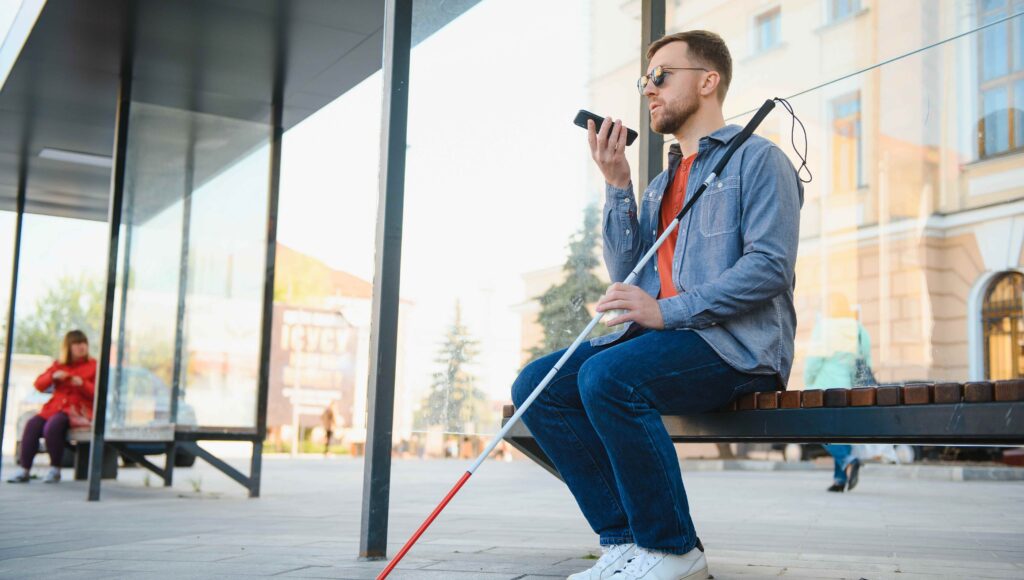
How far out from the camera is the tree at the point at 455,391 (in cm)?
532

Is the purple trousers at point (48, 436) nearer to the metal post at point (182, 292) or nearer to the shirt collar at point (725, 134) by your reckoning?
the metal post at point (182, 292)

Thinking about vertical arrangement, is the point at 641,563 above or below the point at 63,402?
below

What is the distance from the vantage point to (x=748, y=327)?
2.99 meters

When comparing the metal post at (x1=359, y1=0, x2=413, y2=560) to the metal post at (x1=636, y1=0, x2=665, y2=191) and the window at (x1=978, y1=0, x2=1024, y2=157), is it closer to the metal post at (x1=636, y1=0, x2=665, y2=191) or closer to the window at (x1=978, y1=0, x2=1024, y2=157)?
the metal post at (x1=636, y1=0, x2=665, y2=191)

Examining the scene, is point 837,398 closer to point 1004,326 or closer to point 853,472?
point 853,472

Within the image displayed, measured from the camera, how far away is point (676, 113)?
133 inches

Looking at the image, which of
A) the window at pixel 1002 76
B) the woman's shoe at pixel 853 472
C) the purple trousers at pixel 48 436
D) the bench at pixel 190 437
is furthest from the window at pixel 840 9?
the purple trousers at pixel 48 436

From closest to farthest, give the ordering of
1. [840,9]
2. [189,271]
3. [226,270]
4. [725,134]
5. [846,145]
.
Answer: [725,134] → [226,270] → [189,271] → [840,9] → [846,145]

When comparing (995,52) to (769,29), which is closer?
(995,52)

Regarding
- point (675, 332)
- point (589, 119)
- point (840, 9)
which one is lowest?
point (675, 332)

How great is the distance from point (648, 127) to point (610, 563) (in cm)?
218

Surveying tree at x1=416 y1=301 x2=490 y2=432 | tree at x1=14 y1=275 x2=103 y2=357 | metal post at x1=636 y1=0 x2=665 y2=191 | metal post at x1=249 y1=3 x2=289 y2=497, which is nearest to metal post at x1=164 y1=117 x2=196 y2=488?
metal post at x1=249 y1=3 x2=289 y2=497

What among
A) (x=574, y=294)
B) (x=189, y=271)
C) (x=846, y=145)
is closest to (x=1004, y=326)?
(x=846, y=145)

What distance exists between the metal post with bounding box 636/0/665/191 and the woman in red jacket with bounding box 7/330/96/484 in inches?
303
